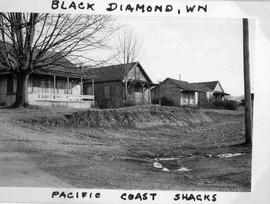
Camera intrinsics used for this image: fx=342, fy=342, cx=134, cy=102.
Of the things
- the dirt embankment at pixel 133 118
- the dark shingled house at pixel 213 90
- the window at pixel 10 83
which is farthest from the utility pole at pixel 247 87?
the window at pixel 10 83

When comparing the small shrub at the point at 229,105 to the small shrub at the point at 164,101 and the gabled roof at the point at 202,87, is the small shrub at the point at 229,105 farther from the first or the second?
the small shrub at the point at 164,101

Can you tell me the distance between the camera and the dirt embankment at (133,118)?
2.93 meters

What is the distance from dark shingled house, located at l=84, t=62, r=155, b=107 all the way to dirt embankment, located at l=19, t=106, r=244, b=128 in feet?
0.26

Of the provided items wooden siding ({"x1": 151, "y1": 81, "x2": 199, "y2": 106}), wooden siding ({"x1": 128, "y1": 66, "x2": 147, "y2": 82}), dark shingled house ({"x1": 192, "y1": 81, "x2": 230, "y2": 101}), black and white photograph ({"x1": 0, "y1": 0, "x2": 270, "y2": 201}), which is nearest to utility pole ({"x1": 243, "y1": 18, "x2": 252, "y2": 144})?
black and white photograph ({"x1": 0, "y1": 0, "x2": 270, "y2": 201})

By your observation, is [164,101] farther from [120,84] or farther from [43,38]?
[43,38]

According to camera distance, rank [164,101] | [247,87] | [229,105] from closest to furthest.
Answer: [247,87]
[229,105]
[164,101]

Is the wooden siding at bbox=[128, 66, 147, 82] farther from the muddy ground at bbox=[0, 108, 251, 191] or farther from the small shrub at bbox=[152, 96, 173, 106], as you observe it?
the muddy ground at bbox=[0, 108, 251, 191]

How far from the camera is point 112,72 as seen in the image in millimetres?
2930

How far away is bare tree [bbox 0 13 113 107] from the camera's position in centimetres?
269

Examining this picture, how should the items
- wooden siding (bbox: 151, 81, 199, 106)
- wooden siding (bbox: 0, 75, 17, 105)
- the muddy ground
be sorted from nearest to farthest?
the muddy ground < wooden siding (bbox: 0, 75, 17, 105) < wooden siding (bbox: 151, 81, 199, 106)

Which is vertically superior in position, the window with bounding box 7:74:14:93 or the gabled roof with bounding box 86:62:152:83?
the gabled roof with bounding box 86:62:152:83

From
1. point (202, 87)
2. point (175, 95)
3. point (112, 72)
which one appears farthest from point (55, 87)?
point (202, 87)

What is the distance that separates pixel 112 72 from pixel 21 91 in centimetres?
77

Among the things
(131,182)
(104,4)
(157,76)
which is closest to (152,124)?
(157,76)
